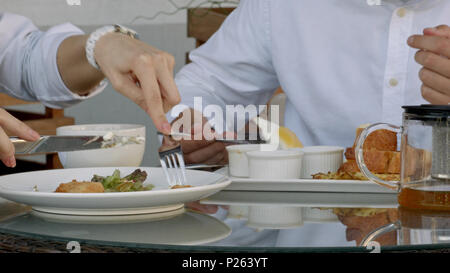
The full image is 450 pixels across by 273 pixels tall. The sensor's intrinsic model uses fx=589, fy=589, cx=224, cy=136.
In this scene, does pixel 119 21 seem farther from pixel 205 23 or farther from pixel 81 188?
pixel 81 188

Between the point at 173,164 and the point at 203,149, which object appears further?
the point at 203,149

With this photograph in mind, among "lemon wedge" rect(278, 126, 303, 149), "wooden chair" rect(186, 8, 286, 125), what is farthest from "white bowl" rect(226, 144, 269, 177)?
"wooden chair" rect(186, 8, 286, 125)

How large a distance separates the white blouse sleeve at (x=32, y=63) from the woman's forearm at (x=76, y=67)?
0.01 m

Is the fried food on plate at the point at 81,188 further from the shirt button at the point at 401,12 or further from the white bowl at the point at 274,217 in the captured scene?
the shirt button at the point at 401,12

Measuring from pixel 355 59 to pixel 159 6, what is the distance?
2.48 metres

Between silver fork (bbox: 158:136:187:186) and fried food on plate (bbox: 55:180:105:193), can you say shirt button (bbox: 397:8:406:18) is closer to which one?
silver fork (bbox: 158:136:187:186)

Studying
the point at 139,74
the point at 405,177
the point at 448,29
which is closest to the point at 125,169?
the point at 139,74

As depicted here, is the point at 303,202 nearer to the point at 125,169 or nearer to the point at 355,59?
the point at 125,169

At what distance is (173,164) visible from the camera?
84cm

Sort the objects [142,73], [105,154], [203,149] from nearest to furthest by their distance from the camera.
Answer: [142,73] → [105,154] → [203,149]

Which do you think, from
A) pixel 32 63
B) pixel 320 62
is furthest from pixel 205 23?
pixel 32 63

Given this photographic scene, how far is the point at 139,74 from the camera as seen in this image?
0.84 metres

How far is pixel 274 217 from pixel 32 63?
83 centimetres

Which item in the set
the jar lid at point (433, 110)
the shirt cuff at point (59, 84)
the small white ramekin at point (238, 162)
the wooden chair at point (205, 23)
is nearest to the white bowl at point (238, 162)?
the small white ramekin at point (238, 162)
